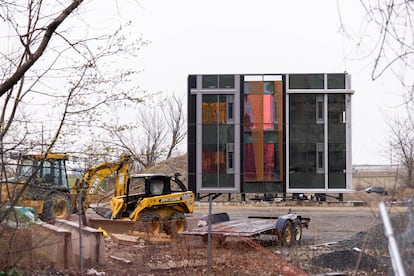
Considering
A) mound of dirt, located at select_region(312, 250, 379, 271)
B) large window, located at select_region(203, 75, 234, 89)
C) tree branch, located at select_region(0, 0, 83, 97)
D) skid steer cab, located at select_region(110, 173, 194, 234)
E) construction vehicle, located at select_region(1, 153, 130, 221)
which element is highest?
large window, located at select_region(203, 75, 234, 89)

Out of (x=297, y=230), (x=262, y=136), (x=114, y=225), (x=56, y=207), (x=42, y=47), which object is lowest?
(x=297, y=230)

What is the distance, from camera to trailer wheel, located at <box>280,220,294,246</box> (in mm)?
17902

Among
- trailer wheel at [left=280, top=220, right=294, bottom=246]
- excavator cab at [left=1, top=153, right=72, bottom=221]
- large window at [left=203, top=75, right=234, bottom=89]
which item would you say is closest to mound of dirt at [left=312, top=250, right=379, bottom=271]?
trailer wheel at [left=280, top=220, right=294, bottom=246]

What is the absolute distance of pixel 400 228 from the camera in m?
7.29

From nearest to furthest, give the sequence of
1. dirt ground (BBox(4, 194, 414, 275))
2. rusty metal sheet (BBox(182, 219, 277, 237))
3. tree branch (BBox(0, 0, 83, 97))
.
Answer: tree branch (BBox(0, 0, 83, 97)) → dirt ground (BBox(4, 194, 414, 275)) → rusty metal sheet (BBox(182, 219, 277, 237))

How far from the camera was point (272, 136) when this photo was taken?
3966 centimetres

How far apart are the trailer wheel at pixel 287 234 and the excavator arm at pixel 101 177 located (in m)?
4.80

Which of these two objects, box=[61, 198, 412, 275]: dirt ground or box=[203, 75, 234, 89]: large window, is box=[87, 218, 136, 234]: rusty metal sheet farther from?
box=[203, 75, 234, 89]: large window

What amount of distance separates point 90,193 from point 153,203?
5.29m

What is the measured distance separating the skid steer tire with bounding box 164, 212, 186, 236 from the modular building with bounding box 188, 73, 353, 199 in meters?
19.4

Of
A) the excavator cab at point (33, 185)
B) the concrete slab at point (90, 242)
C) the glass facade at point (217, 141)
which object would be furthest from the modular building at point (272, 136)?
A: the excavator cab at point (33, 185)

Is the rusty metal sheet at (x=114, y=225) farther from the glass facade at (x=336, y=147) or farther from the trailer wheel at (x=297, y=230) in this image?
the glass facade at (x=336, y=147)

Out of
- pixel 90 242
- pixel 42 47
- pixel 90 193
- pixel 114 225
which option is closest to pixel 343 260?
pixel 90 242

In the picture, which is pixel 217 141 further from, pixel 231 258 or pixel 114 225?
pixel 231 258
